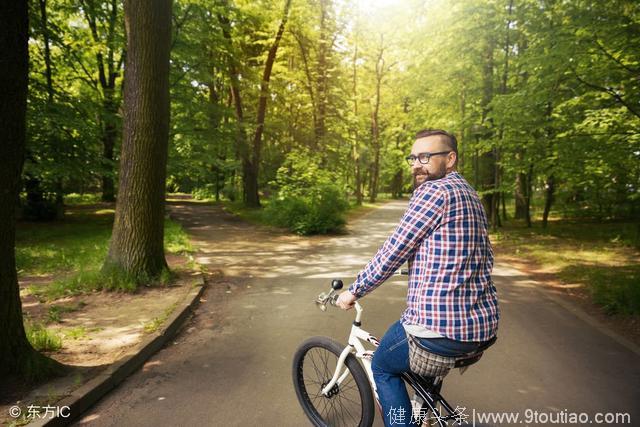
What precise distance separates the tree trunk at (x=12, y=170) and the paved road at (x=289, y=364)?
33.9 inches

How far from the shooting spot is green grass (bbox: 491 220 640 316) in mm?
6469

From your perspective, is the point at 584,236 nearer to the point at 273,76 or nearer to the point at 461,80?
the point at 461,80

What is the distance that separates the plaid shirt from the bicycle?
0.77 ft

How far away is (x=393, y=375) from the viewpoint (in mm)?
2426

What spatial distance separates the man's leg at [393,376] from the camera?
2.32 m

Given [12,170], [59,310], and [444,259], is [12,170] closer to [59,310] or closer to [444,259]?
[59,310]

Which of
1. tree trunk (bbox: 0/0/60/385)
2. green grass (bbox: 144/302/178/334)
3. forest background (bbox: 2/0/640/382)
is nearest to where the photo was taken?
tree trunk (bbox: 0/0/60/385)

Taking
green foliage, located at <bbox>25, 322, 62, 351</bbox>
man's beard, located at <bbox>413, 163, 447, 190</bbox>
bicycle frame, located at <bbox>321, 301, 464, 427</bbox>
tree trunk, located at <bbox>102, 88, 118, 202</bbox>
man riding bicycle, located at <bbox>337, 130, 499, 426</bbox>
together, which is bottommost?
green foliage, located at <bbox>25, 322, 62, 351</bbox>

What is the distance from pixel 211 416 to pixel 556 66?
355 inches

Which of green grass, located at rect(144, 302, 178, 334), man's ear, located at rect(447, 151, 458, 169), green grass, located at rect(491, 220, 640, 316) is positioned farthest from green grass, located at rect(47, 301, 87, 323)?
green grass, located at rect(491, 220, 640, 316)

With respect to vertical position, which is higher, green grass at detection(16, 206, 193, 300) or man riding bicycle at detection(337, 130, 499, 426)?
man riding bicycle at detection(337, 130, 499, 426)

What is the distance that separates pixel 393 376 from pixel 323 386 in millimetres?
922

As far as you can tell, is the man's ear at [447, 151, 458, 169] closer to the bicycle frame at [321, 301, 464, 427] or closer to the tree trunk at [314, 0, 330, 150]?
the bicycle frame at [321, 301, 464, 427]

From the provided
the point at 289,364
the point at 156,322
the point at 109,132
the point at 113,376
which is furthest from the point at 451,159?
the point at 109,132
